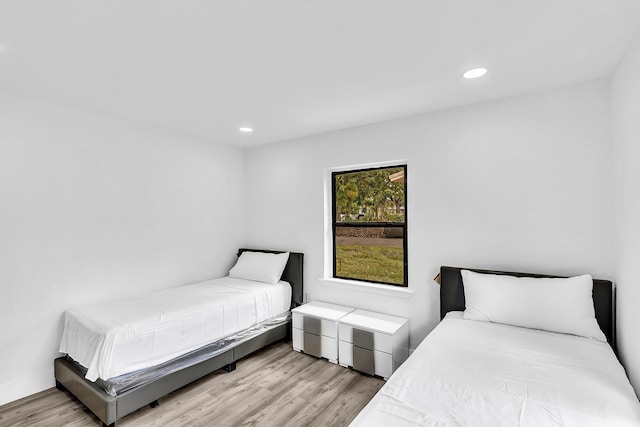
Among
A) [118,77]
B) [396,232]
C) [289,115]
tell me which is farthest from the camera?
A: [396,232]

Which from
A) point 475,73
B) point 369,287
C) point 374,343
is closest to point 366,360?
point 374,343

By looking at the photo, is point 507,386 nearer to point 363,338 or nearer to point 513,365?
point 513,365

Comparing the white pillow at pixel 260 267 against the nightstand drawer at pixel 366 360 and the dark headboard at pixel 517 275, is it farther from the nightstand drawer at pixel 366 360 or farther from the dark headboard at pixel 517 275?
the dark headboard at pixel 517 275

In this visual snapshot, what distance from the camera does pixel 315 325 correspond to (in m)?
3.21

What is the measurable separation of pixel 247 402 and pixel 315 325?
968mm

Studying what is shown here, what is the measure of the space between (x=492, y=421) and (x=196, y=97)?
283cm

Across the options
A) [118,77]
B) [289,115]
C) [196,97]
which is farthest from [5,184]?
[289,115]

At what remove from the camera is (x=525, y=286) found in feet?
7.56

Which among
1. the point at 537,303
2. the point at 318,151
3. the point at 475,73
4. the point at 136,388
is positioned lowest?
the point at 136,388

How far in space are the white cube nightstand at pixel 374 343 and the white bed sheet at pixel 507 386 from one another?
70cm

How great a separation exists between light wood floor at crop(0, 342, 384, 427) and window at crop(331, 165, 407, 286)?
1.08 m

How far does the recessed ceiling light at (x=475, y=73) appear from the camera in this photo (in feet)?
6.98

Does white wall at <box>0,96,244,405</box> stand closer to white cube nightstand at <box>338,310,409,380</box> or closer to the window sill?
the window sill

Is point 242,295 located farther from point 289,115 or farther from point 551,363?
point 551,363
